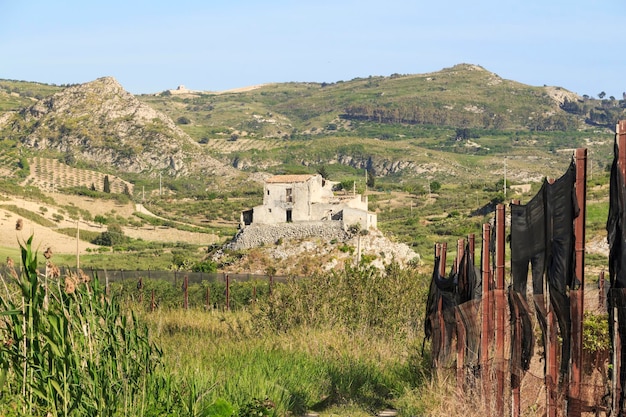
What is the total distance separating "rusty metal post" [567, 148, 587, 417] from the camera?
833 cm

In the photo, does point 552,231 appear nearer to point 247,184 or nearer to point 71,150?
point 247,184

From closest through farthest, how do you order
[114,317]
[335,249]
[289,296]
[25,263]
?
[25,263] < [114,317] < [289,296] < [335,249]

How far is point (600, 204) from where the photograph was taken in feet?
236

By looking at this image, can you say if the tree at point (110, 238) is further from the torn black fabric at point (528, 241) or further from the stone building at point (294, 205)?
the torn black fabric at point (528, 241)

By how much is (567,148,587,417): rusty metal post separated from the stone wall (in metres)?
54.8

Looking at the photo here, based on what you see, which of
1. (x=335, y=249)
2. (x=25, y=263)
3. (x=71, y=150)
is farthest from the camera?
(x=71, y=150)

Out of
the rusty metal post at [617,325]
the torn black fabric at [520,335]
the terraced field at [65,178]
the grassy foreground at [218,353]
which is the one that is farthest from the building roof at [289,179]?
the terraced field at [65,178]

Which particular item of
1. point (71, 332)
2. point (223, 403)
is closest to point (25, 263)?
point (71, 332)

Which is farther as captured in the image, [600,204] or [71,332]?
[600,204]

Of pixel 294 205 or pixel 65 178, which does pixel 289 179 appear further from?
pixel 65 178

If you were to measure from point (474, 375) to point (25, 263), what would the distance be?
610 centimetres

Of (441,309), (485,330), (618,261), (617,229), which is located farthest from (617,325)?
(441,309)

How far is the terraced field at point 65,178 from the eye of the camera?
138625 millimetres

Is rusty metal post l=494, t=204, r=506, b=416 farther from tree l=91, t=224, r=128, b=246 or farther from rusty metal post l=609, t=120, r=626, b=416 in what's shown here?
tree l=91, t=224, r=128, b=246
